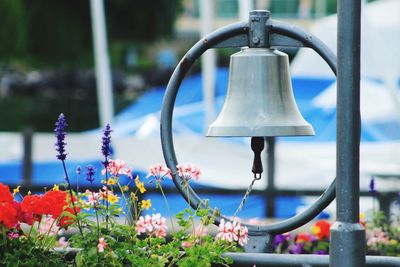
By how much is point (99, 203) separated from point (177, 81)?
563mm

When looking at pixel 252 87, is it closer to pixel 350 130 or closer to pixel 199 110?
pixel 350 130

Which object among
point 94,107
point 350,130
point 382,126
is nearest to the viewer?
point 350,130

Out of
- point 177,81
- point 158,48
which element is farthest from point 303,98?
point 158,48

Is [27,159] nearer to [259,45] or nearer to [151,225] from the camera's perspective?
[259,45]

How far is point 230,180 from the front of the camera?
15.1 m

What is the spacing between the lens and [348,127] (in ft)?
11.9

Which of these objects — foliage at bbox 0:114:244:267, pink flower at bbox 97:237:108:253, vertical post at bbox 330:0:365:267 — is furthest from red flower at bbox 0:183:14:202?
vertical post at bbox 330:0:365:267

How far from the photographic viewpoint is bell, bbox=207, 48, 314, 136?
4.54 m

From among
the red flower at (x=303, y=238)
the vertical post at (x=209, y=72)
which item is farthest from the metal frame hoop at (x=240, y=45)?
the vertical post at (x=209, y=72)

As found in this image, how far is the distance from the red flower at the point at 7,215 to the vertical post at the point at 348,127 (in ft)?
4.09

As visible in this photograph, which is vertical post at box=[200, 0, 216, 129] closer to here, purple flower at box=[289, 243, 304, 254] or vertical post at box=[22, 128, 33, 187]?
vertical post at box=[22, 128, 33, 187]

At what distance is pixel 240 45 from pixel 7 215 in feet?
3.59

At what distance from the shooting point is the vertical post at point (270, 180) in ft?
42.7

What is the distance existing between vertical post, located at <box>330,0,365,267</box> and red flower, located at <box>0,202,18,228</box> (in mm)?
1246
